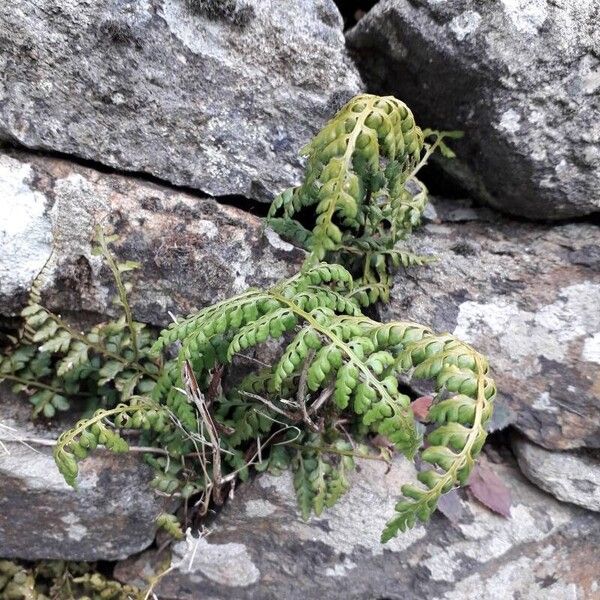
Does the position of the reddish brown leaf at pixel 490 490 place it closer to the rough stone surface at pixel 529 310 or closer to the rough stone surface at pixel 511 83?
the rough stone surface at pixel 529 310

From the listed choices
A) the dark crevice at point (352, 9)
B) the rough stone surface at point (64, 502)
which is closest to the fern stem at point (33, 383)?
the rough stone surface at point (64, 502)

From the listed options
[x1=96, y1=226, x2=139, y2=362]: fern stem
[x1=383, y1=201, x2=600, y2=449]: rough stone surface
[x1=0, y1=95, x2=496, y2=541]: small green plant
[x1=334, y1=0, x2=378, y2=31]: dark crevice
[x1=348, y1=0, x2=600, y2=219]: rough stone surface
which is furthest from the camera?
[x1=334, y1=0, x2=378, y2=31]: dark crevice

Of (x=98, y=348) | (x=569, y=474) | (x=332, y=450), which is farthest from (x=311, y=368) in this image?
(x=569, y=474)

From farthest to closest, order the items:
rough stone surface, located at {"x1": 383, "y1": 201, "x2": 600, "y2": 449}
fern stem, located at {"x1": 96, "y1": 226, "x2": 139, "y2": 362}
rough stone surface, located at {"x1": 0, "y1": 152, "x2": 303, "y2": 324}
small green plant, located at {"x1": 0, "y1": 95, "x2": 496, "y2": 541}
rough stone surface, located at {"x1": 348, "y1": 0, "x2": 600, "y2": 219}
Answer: rough stone surface, located at {"x1": 383, "y1": 201, "x2": 600, "y2": 449}
rough stone surface, located at {"x1": 348, "y1": 0, "x2": 600, "y2": 219}
rough stone surface, located at {"x1": 0, "y1": 152, "x2": 303, "y2": 324}
fern stem, located at {"x1": 96, "y1": 226, "x2": 139, "y2": 362}
small green plant, located at {"x1": 0, "y1": 95, "x2": 496, "y2": 541}

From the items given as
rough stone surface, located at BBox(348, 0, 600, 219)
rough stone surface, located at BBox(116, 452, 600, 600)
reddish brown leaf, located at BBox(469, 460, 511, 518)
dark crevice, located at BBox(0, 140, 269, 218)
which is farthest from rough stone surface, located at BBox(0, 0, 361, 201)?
reddish brown leaf, located at BBox(469, 460, 511, 518)

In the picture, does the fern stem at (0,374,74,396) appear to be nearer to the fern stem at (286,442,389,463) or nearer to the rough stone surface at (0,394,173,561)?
the rough stone surface at (0,394,173,561)

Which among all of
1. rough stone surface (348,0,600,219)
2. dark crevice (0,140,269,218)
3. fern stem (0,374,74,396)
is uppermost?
rough stone surface (348,0,600,219)
